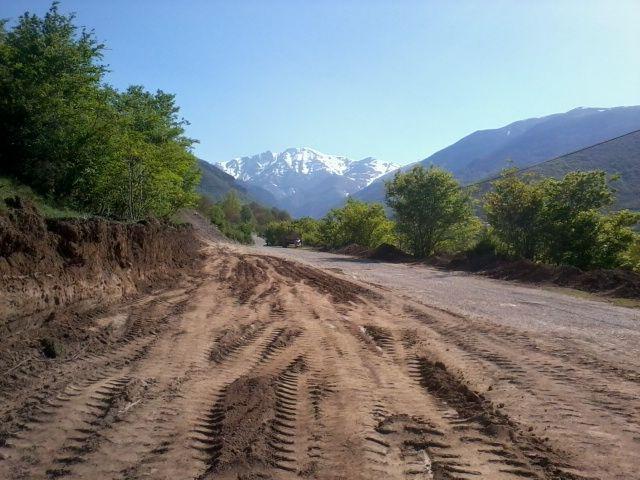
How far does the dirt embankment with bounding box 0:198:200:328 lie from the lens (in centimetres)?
618

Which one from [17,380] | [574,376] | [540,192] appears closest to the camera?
[17,380]

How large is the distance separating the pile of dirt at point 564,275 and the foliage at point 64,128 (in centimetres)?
1646

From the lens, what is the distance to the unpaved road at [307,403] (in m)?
3.39

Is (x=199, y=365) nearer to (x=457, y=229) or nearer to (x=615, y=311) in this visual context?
(x=615, y=311)

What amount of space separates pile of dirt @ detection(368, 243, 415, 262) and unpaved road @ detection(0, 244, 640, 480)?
23719 millimetres

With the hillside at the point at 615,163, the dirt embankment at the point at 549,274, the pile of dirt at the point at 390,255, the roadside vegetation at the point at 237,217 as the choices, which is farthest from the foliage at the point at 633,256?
the hillside at the point at 615,163

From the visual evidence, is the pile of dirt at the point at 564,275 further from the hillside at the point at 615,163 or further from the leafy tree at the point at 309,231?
the hillside at the point at 615,163

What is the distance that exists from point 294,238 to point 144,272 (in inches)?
2587

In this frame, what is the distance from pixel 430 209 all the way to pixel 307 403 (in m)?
29.1

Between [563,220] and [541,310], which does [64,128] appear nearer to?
[541,310]

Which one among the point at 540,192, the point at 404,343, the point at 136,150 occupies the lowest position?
the point at 404,343

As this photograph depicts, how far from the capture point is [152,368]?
211 inches

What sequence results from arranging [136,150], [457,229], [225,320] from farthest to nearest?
[457,229] → [136,150] → [225,320]

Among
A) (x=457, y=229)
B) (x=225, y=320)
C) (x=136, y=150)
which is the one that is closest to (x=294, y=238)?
(x=457, y=229)
